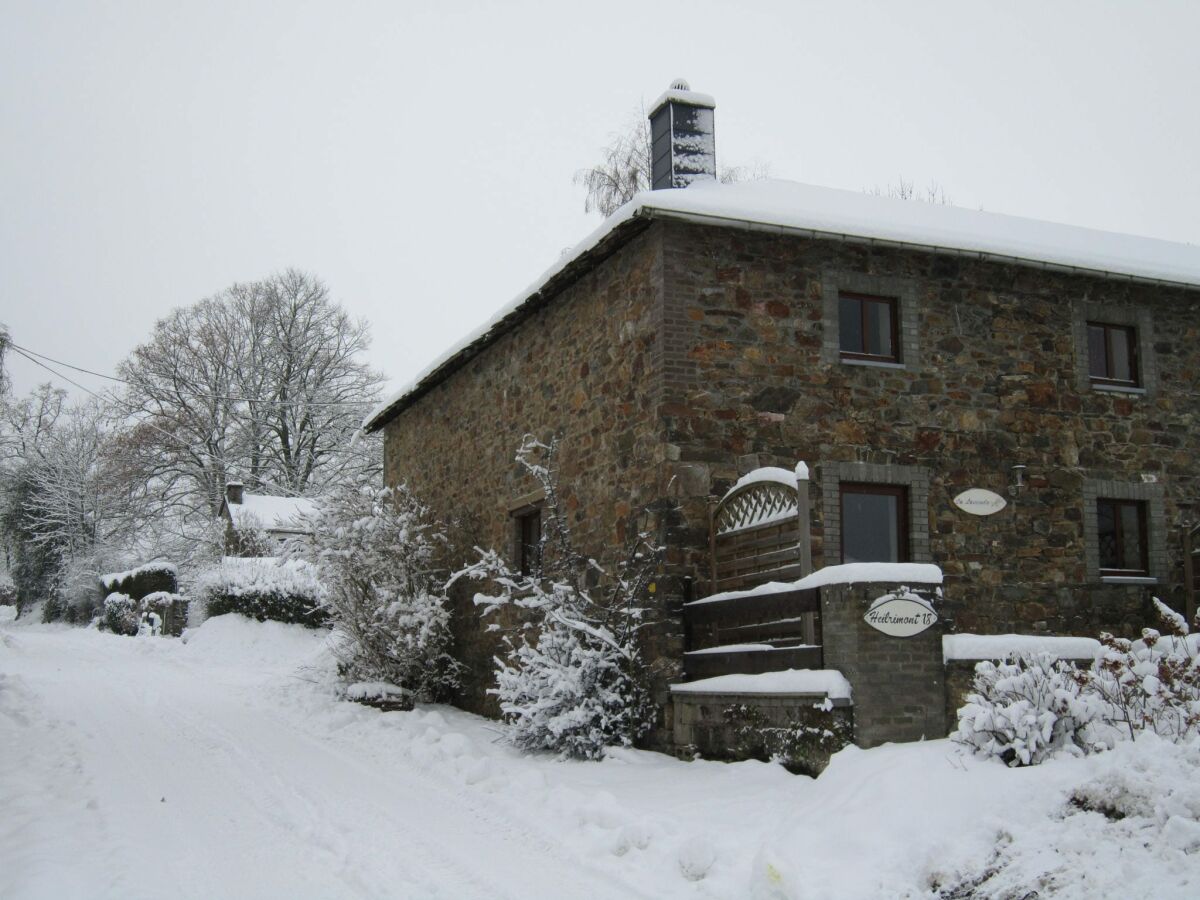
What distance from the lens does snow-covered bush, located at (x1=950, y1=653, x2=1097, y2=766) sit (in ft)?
20.2

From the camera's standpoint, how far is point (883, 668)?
7.71 m

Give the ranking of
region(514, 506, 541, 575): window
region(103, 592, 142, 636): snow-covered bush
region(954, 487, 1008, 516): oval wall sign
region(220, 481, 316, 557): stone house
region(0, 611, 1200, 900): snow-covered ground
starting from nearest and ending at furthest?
region(0, 611, 1200, 900): snow-covered ground, region(954, 487, 1008, 516): oval wall sign, region(514, 506, 541, 575): window, region(220, 481, 316, 557): stone house, region(103, 592, 142, 636): snow-covered bush

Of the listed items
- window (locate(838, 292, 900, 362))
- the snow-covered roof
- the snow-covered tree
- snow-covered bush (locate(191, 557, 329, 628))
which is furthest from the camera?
the snow-covered tree

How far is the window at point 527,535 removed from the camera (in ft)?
44.3

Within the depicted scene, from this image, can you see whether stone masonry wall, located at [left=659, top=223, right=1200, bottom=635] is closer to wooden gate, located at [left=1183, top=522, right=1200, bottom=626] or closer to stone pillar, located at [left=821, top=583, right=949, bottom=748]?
wooden gate, located at [left=1183, top=522, right=1200, bottom=626]

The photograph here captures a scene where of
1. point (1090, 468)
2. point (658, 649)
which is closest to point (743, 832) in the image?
point (658, 649)

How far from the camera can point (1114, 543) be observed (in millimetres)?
12070

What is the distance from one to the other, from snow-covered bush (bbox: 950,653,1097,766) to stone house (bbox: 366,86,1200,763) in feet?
9.32

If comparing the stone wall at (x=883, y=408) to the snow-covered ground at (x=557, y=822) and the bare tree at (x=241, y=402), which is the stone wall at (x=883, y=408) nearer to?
the snow-covered ground at (x=557, y=822)

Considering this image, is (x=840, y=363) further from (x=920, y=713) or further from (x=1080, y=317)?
(x=920, y=713)

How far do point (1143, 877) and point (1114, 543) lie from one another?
26.9 feet

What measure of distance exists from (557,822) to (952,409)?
247 inches

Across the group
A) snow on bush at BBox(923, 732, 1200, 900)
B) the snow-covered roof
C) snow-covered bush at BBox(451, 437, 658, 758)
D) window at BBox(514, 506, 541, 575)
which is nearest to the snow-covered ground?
snow on bush at BBox(923, 732, 1200, 900)

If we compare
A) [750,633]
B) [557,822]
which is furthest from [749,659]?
[557,822]
